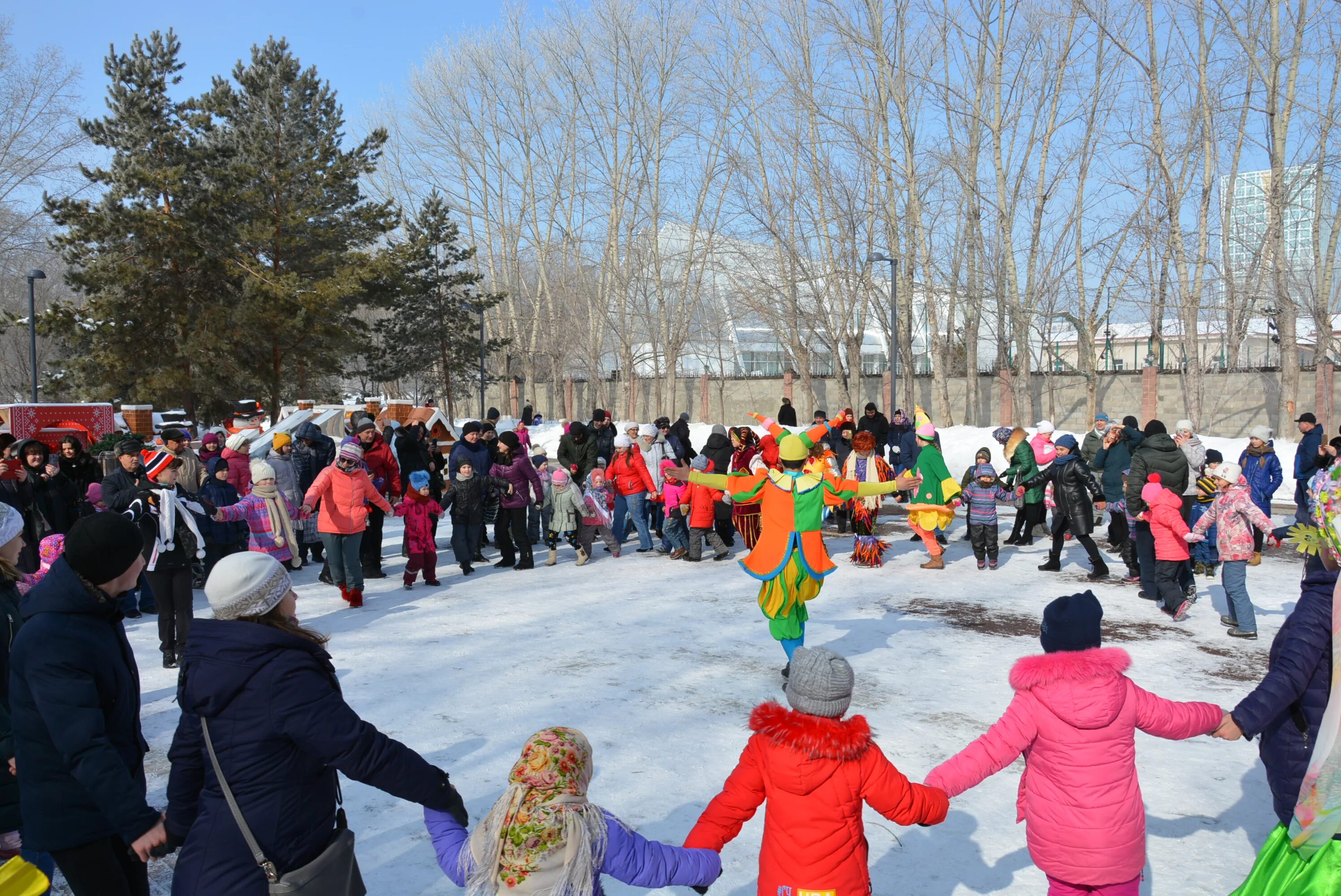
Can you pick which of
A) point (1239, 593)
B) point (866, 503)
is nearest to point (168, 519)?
point (866, 503)

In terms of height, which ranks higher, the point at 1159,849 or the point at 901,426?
the point at 901,426

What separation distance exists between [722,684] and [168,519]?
4212mm

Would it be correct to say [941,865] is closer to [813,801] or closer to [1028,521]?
[813,801]

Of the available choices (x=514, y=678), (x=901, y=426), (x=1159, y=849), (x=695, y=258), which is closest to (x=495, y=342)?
(x=695, y=258)

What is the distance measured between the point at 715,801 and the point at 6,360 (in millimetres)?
66268

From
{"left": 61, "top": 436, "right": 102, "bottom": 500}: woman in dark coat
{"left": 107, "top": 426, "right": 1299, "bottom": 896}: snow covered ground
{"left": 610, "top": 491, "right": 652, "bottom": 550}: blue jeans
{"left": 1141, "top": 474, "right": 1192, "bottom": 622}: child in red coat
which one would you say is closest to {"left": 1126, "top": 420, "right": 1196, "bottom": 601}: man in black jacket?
{"left": 1141, "top": 474, "right": 1192, "bottom": 622}: child in red coat

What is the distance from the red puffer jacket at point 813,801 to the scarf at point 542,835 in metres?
0.47

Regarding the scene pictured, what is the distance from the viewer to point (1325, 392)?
25734 millimetres

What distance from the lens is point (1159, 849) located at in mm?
4199

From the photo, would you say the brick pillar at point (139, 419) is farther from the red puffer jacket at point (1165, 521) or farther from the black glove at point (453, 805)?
the black glove at point (453, 805)

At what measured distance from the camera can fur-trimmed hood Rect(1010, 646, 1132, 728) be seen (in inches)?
114

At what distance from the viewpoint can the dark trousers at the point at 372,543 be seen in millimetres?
10500

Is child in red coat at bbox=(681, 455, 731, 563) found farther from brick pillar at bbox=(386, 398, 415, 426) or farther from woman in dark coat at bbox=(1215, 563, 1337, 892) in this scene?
brick pillar at bbox=(386, 398, 415, 426)

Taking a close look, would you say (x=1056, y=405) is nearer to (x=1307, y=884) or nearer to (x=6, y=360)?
(x=1307, y=884)
